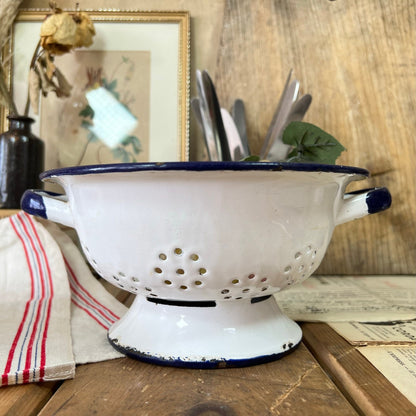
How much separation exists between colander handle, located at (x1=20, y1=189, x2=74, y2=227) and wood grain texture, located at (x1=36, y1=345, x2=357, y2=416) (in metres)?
0.15

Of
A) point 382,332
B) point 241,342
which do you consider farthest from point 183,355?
point 382,332

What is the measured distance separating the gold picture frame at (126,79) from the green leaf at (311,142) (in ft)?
1.07

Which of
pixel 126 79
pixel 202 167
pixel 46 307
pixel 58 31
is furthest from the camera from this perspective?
pixel 126 79

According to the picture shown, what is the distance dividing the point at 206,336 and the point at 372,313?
0.25 m

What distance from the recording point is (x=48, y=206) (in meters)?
0.42

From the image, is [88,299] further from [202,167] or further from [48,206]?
[202,167]

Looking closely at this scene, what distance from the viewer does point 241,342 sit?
14.7 inches

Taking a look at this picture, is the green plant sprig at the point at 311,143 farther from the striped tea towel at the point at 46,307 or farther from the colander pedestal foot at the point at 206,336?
the striped tea towel at the point at 46,307

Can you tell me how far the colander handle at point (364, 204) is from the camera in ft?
1.30

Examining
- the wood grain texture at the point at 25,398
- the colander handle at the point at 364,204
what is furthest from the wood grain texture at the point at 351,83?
the wood grain texture at the point at 25,398

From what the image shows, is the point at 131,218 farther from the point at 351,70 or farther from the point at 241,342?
the point at 351,70

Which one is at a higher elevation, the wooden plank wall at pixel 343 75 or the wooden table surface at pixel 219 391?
the wooden plank wall at pixel 343 75

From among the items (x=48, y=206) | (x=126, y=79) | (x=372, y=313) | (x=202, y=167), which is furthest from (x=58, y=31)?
(x=372, y=313)

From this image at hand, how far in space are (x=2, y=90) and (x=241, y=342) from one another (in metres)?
0.57
